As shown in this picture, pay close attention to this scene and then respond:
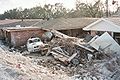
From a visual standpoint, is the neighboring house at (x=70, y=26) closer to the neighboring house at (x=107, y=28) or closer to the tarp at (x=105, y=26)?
the neighboring house at (x=107, y=28)

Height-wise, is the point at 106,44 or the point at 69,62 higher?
the point at 106,44

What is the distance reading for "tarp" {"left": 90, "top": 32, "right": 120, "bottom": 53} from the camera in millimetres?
22766

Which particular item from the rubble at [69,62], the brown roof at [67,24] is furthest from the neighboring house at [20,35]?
the rubble at [69,62]

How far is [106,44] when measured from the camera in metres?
23.4

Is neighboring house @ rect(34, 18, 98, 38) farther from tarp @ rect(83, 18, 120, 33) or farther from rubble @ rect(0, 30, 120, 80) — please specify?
rubble @ rect(0, 30, 120, 80)

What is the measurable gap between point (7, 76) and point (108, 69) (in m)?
7.94

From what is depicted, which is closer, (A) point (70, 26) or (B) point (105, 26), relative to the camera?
(B) point (105, 26)

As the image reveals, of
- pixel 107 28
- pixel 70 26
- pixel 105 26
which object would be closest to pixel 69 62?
pixel 107 28

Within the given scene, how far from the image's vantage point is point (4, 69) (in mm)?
14930

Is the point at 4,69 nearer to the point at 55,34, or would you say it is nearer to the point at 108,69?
the point at 108,69

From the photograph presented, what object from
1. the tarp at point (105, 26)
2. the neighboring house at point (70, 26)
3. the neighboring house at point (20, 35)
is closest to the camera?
the tarp at point (105, 26)

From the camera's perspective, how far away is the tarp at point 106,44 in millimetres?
22766

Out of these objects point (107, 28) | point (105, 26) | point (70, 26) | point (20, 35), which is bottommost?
point (20, 35)

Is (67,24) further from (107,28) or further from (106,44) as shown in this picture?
(106,44)
